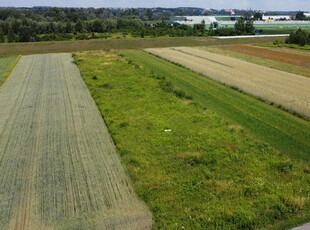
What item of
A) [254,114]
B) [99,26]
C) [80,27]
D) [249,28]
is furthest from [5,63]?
[249,28]

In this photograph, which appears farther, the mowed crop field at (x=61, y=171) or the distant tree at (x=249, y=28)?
the distant tree at (x=249, y=28)

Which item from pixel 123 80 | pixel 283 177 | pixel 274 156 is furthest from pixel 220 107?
pixel 123 80

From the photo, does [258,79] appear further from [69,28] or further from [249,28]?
[69,28]

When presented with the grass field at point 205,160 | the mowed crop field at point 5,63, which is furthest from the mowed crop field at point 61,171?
the mowed crop field at point 5,63

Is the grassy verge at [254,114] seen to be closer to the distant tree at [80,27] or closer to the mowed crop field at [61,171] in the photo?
the mowed crop field at [61,171]

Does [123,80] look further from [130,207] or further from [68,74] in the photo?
[130,207]

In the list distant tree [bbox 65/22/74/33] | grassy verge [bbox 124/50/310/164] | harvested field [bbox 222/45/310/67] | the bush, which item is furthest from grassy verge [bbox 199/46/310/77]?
distant tree [bbox 65/22/74/33]

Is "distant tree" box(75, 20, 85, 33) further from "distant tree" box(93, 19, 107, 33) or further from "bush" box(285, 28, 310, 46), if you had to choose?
"bush" box(285, 28, 310, 46)
